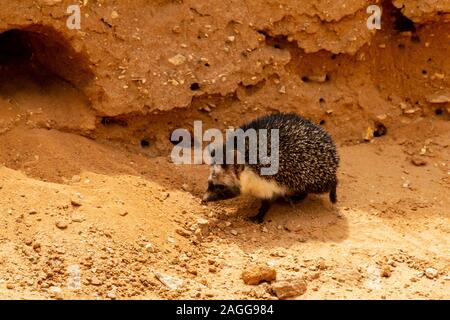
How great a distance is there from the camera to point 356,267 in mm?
5906

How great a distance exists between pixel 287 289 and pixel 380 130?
3.71 m

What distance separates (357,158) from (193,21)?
253 cm

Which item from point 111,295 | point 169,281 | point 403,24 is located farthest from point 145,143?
point 403,24

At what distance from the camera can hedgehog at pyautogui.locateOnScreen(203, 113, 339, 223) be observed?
6.62 m

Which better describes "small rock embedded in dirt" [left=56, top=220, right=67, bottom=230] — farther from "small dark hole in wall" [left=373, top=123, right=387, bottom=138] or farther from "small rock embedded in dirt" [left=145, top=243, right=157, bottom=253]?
"small dark hole in wall" [left=373, top=123, right=387, bottom=138]

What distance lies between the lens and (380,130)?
8516 millimetres

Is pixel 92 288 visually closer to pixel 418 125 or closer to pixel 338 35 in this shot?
pixel 338 35

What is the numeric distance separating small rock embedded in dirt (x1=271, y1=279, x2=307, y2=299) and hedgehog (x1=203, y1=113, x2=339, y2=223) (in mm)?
1295

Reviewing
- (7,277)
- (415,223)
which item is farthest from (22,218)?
(415,223)

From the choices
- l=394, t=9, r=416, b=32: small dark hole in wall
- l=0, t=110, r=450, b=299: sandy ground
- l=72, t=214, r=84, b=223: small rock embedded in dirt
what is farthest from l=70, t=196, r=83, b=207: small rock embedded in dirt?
l=394, t=9, r=416, b=32: small dark hole in wall

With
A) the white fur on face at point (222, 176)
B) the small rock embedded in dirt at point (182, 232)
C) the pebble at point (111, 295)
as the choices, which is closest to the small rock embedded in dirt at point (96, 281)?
the pebble at point (111, 295)

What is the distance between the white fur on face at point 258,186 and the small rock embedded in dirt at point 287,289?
4.48 ft

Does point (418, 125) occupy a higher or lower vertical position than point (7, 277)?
higher

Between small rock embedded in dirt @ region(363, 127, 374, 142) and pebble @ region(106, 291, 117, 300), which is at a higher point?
small rock embedded in dirt @ region(363, 127, 374, 142)
